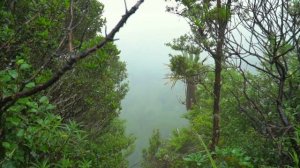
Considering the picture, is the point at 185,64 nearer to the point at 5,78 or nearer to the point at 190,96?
the point at 190,96

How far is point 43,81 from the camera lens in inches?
140

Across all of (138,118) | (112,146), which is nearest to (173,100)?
(138,118)

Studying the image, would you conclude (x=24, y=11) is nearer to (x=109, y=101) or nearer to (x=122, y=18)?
(x=109, y=101)

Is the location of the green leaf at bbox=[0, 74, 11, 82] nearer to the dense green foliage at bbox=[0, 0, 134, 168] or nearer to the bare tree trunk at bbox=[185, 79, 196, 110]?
the dense green foliage at bbox=[0, 0, 134, 168]

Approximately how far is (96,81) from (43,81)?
4.83 metres

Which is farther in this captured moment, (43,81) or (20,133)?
(43,81)

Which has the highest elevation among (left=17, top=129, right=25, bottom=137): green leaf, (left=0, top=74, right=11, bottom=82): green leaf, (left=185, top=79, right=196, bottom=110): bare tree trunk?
(left=185, top=79, right=196, bottom=110): bare tree trunk

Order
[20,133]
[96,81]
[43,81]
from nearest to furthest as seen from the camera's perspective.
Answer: [20,133], [43,81], [96,81]

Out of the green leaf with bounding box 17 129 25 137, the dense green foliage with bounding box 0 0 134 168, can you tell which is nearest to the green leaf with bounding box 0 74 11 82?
the dense green foliage with bounding box 0 0 134 168

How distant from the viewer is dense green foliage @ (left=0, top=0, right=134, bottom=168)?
250 centimetres

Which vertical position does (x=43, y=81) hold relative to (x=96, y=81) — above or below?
below

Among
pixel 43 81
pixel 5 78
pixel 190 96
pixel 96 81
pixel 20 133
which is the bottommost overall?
pixel 20 133

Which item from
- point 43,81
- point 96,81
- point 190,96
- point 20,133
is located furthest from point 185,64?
point 20,133

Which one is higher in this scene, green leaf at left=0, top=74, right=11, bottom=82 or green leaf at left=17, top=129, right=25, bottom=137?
green leaf at left=0, top=74, right=11, bottom=82
